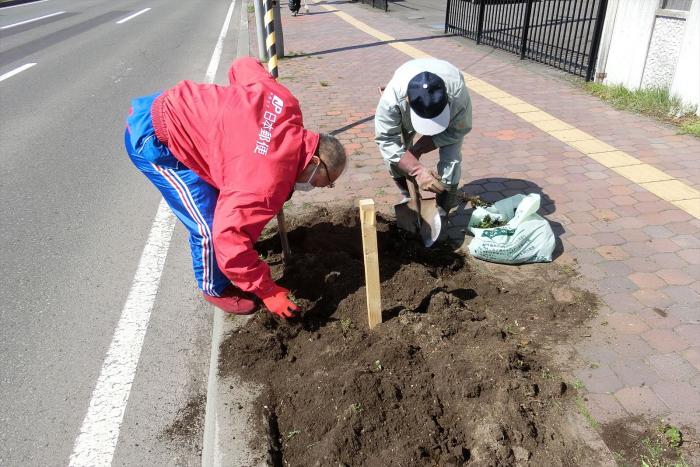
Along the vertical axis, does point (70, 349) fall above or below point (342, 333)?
below

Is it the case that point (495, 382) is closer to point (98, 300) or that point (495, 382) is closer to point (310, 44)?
point (98, 300)

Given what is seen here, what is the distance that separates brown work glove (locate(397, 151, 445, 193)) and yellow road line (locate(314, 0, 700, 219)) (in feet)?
7.57

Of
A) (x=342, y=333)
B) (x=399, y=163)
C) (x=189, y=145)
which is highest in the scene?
(x=189, y=145)

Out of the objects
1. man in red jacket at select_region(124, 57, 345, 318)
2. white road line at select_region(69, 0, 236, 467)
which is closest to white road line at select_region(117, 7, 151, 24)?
white road line at select_region(69, 0, 236, 467)

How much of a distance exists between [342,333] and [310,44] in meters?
10.3

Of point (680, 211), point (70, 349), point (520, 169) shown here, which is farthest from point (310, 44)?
point (70, 349)

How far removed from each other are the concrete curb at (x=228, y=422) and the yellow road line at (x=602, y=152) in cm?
364

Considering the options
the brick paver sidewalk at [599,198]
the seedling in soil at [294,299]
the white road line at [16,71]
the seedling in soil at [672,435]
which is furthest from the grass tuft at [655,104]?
the white road line at [16,71]

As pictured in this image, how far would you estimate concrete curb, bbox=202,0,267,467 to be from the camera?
2244 millimetres

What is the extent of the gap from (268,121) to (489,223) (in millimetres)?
1994

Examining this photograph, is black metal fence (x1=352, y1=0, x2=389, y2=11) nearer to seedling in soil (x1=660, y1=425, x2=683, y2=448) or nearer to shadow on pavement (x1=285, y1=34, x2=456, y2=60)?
shadow on pavement (x1=285, y1=34, x2=456, y2=60)

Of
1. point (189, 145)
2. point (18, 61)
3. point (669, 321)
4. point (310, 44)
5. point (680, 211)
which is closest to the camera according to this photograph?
point (189, 145)

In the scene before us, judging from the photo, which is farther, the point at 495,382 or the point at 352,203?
the point at 352,203

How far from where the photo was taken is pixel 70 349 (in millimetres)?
2998
